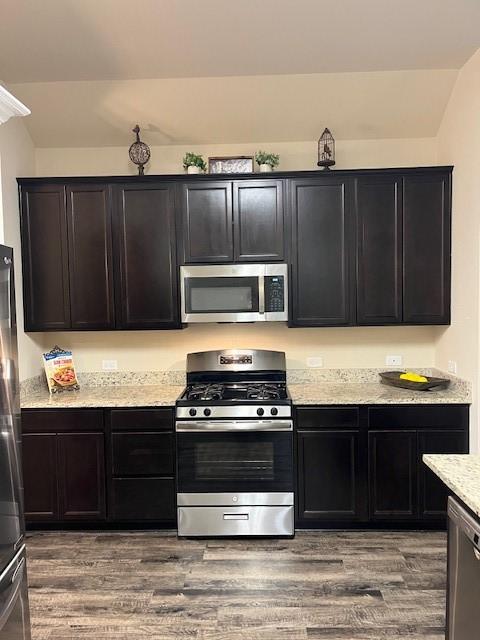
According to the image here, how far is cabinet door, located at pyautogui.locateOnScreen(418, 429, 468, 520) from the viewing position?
3297 millimetres

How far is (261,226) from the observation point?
3.56 m

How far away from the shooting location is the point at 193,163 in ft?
11.8

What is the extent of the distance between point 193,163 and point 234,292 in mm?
980

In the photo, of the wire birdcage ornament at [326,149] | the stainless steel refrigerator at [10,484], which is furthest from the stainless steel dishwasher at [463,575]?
the wire birdcage ornament at [326,149]

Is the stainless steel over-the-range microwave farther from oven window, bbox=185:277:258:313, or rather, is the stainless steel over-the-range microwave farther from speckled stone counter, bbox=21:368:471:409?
speckled stone counter, bbox=21:368:471:409

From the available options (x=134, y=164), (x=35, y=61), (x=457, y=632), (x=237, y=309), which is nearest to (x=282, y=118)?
(x=134, y=164)

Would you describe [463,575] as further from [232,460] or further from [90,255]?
[90,255]

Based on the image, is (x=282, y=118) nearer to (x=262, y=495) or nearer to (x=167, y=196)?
(x=167, y=196)

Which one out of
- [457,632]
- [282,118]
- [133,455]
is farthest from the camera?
[282,118]

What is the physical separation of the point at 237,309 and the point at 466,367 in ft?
5.24

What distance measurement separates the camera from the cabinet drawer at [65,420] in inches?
133

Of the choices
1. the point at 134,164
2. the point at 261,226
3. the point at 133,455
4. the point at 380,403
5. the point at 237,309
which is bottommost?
the point at 133,455

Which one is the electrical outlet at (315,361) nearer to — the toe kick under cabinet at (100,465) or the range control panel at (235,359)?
the range control panel at (235,359)

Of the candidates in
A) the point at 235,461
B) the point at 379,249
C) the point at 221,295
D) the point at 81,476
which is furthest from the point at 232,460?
the point at 379,249
